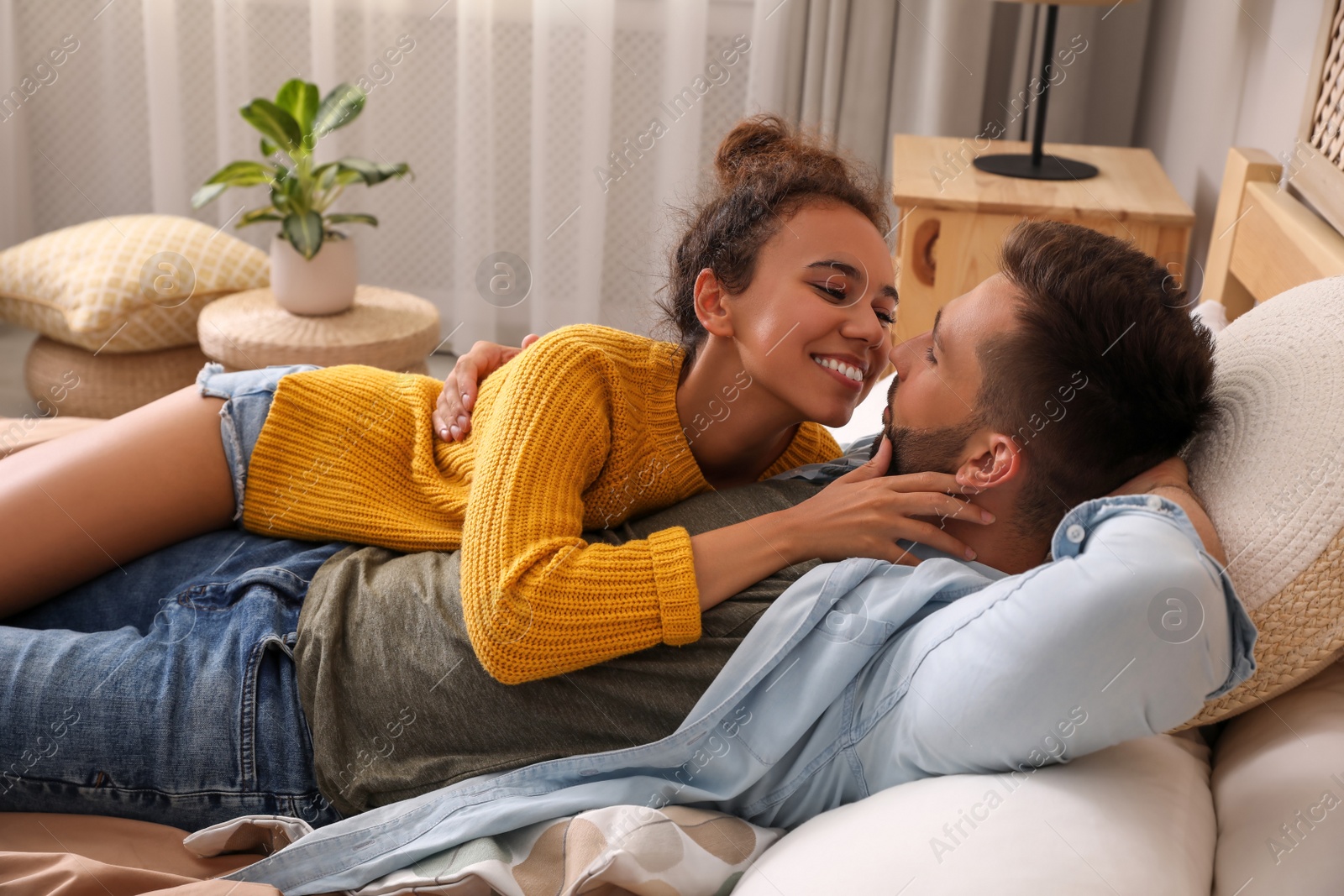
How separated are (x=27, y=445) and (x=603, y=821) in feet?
3.41

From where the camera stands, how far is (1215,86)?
94.2 inches

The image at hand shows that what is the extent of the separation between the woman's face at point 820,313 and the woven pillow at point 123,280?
6.51ft

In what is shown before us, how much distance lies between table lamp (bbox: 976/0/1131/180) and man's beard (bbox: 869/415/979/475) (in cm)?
139

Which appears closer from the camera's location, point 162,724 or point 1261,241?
point 162,724

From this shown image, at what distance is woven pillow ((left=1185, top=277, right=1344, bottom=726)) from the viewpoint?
894 mm

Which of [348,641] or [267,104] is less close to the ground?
[267,104]

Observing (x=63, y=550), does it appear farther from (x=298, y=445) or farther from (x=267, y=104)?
(x=267, y=104)

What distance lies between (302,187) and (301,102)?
0.66 ft

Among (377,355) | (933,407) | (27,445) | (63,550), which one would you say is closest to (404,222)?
(377,355)

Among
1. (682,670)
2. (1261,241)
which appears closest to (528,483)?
(682,670)

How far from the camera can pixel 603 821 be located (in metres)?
0.92

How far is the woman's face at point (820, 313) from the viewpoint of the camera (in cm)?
122

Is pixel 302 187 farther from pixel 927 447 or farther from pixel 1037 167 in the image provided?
pixel 927 447

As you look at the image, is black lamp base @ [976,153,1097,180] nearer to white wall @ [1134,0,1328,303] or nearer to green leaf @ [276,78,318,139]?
white wall @ [1134,0,1328,303]
